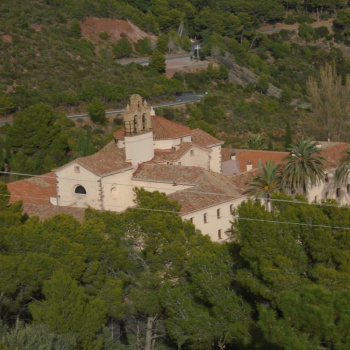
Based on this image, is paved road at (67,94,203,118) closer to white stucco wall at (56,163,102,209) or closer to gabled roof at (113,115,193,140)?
gabled roof at (113,115,193,140)

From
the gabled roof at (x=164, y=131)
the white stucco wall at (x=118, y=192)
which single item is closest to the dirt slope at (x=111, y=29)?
the gabled roof at (x=164, y=131)

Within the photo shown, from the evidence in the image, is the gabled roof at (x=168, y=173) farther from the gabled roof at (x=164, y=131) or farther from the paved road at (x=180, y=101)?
the paved road at (x=180, y=101)

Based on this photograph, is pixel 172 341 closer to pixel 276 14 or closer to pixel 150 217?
pixel 150 217

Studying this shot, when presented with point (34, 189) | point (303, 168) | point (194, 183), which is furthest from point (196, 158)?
point (34, 189)

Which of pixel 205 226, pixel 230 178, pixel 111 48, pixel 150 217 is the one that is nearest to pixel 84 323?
pixel 150 217

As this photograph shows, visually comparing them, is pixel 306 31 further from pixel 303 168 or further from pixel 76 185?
pixel 76 185

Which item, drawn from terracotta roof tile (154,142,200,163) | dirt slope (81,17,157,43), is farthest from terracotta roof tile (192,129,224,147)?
dirt slope (81,17,157,43)

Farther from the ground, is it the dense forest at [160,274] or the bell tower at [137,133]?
the bell tower at [137,133]
